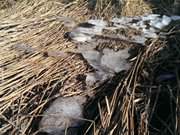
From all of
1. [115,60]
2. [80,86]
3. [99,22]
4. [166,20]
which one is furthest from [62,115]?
[166,20]

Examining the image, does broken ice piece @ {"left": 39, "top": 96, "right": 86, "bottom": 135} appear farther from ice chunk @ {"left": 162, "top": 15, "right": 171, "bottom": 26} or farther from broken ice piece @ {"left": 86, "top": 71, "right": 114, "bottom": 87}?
ice chunk @ {"left": 162, "top": 15, "right": 171, "bottom": 26}

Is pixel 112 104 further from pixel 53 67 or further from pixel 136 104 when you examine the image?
pixel 53 67

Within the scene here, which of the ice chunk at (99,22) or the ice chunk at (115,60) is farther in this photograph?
the ice chunk at (99,22)

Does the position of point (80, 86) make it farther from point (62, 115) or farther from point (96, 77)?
point (62, 115)

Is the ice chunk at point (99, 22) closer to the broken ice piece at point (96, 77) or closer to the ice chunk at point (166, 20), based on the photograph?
the ice chunk at point (166, 20)

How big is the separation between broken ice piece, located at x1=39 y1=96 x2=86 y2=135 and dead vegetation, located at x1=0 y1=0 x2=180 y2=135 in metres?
0.04

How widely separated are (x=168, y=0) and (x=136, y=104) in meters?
1.29

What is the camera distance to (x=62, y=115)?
1.95m

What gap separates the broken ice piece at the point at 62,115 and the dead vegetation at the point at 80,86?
40 millimetres

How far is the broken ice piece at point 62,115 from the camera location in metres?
1.90

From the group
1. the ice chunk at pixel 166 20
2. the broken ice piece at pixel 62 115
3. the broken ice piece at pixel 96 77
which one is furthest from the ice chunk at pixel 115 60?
the ice chunk at pixel 166 20

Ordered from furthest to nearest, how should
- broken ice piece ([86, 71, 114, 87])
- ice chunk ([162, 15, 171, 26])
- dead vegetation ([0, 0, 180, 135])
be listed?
ice chunk ([162, 15, 171, 26])
broken ice piece ([86, 71, 114, 87])
dead vegetation ([0, 0, 180, 135])

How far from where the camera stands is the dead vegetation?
1870 mm

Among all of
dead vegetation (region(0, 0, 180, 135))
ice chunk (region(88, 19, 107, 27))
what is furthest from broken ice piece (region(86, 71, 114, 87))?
ice chunk (region(88, 19, 107, 27))
